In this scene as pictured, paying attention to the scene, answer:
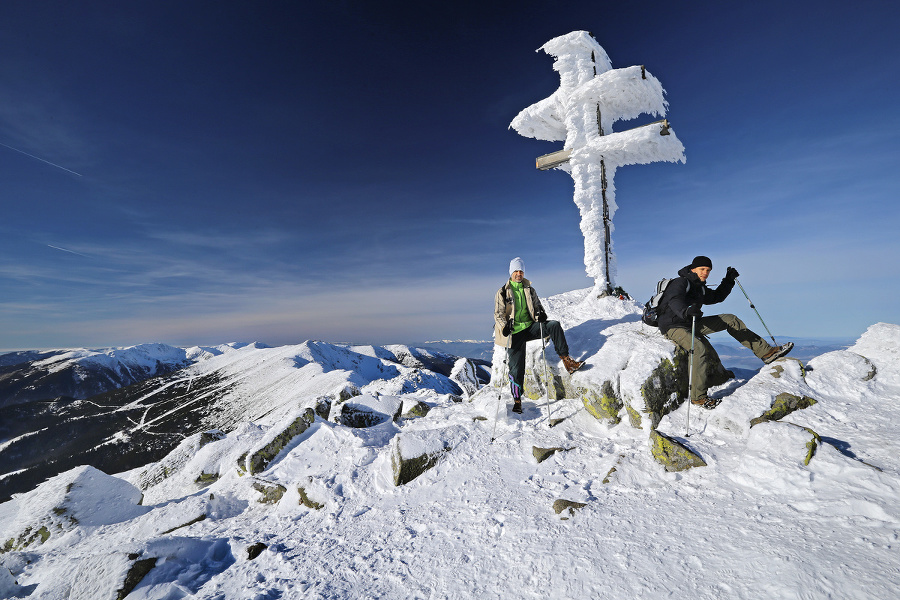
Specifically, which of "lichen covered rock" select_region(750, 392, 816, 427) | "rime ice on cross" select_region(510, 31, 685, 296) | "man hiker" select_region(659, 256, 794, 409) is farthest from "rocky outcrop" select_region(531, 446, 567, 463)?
"rime ice on cross" select_region(510, 31, 685, 296)

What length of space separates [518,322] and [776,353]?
19.3 ft

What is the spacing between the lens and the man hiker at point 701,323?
25.6 feet

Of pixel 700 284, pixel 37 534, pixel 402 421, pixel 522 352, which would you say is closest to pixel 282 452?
pixel 402 421

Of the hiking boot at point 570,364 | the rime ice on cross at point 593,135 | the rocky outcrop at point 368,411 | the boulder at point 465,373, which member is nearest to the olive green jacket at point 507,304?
the hiking boot at point 570,364

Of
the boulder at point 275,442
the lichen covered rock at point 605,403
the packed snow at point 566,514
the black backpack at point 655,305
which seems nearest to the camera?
the packed snow at point 566,514

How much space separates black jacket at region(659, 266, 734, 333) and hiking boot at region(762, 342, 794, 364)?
177 centimetres

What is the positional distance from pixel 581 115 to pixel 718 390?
11.7m

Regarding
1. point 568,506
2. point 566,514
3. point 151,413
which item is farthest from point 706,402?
point 151,413

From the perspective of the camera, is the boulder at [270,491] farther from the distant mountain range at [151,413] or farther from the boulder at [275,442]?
the distant mountain range at [151,413]

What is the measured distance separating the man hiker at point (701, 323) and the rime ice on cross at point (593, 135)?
5651 millimetres

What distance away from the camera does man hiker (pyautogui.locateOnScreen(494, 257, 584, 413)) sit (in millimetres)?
9664

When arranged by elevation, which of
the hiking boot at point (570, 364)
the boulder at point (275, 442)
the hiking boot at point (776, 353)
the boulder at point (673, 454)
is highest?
the hiking boot at point (776, 353)

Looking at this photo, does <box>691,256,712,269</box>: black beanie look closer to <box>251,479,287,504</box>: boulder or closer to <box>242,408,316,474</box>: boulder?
<box>251,479,287,504</box>: boulder

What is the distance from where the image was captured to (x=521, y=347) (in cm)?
986
